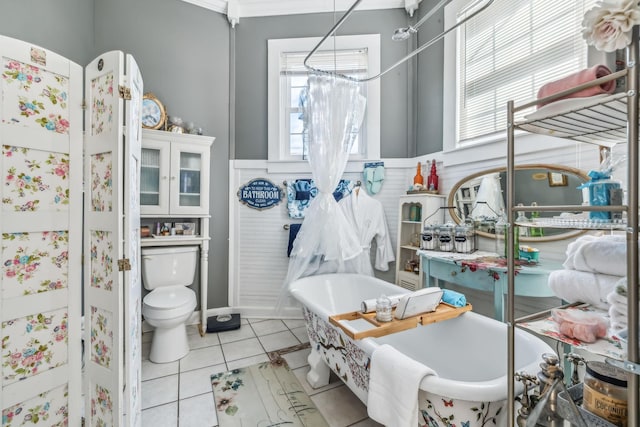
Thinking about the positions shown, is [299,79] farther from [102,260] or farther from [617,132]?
[617,132]

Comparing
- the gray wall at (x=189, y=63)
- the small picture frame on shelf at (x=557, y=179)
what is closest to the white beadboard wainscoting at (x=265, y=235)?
the gray wall at (x=189, y=63)

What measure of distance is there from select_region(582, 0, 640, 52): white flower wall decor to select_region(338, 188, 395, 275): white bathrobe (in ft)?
7.66

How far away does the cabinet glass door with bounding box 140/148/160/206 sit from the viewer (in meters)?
2.61

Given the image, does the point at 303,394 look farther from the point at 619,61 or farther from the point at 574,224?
the point at 619,61

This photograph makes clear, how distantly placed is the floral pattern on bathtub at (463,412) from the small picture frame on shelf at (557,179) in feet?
4.77

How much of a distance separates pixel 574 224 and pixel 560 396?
1.49 feet

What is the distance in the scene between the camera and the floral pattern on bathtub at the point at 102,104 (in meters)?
1.33

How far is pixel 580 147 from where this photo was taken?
1.72 m

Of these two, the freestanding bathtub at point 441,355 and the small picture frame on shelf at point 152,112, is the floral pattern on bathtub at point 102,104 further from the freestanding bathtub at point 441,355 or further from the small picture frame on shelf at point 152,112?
the freestanding bathtub at point 441,355

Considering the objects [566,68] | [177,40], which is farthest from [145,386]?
[566,68]

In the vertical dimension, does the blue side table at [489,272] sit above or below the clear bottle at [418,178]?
below

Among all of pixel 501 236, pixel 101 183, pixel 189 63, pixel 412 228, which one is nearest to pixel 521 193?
pixel 501 236

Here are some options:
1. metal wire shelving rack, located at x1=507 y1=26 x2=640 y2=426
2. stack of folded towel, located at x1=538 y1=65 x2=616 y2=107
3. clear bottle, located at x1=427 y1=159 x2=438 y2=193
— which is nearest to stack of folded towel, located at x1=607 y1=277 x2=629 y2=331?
metal wire shelving rack, located at x1=507 y1=26 x2=640 y2=426

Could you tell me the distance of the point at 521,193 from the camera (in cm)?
204
